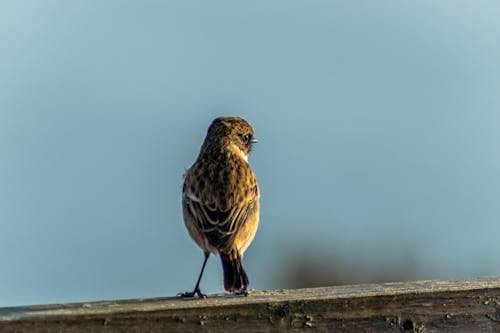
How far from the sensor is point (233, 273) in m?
6.45

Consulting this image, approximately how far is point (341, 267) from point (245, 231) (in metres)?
12.4

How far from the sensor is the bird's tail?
5.96 metres

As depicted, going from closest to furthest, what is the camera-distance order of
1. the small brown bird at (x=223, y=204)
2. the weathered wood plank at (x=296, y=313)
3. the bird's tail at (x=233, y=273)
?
the weathered wood plank at (x=296, y=313)
the bird's tail at (x=233, y=273)
the small brown bird at (x=223, y=204)

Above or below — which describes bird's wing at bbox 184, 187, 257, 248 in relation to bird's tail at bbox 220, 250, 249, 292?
above

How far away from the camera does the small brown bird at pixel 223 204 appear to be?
6.90 meters

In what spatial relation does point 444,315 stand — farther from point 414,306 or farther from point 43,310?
point 43,310

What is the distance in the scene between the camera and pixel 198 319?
424 centimetres

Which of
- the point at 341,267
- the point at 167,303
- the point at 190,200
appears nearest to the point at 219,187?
the point at 190,200

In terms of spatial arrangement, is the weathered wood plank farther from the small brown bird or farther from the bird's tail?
the small brown bird

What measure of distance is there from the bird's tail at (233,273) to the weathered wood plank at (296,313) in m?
1.28

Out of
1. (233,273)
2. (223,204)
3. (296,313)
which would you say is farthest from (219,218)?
(296,313)

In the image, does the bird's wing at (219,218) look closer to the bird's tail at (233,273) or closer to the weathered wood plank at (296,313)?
the bird's tail at (233,273)

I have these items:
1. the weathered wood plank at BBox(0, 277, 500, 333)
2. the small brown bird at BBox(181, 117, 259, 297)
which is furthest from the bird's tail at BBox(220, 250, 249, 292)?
the weathered wood plank at BBox(0, 277, 500, 333)


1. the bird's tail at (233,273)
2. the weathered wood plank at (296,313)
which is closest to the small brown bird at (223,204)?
the bird's tail at (233,273)
